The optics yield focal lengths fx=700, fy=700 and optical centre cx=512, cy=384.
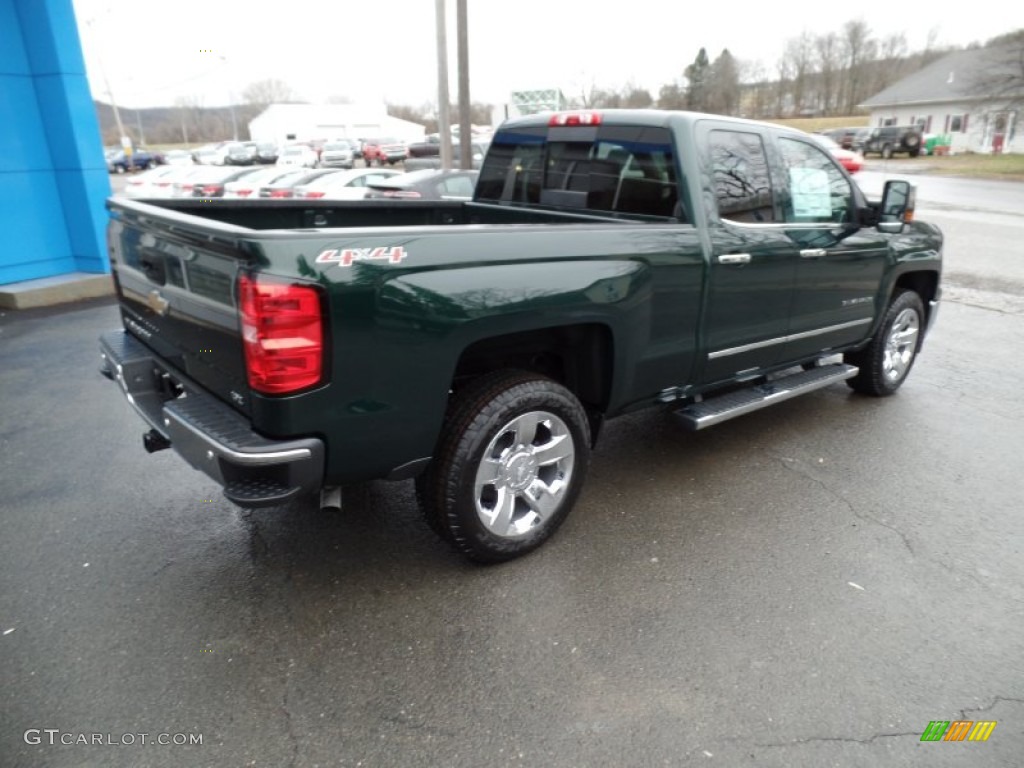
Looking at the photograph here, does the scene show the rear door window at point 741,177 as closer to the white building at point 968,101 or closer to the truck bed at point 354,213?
the truck bed at point 354,213

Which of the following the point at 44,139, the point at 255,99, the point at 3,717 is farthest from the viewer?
the point at 255,99

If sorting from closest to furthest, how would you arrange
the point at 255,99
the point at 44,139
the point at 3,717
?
the point at 3,717
the point at 44,139
the point at 255,99

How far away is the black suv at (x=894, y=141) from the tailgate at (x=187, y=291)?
165ft

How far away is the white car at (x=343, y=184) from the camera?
13250 mm

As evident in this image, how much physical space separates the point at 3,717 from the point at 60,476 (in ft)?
6.85

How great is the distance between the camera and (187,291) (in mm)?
2771

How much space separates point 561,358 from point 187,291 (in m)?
1.72

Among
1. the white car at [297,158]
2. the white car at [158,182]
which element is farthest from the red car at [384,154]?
the white car at [158,182]

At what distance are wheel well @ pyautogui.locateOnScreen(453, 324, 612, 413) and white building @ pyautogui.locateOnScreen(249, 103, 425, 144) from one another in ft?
242

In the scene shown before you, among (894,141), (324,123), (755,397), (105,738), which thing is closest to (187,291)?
(105,738)

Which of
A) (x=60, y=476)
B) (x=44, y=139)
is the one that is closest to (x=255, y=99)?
(x=44, y=139)

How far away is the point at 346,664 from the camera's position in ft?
8.55

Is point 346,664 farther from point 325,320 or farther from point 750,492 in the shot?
point 750,492

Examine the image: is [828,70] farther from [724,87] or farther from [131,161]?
[131,161]
